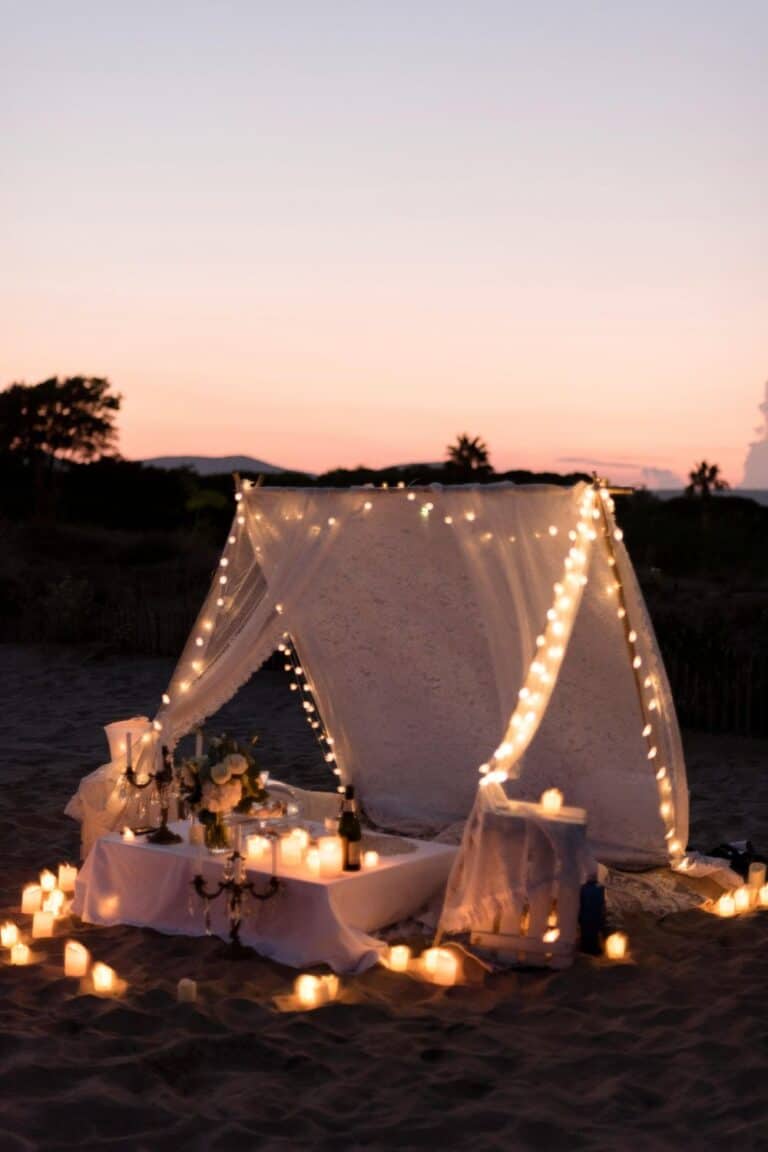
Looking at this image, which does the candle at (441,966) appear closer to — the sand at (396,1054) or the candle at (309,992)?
the sand at (396,1054)

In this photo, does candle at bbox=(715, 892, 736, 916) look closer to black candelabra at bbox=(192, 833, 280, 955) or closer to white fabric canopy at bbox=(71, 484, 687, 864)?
white fabric canopy at bbox=(71, 484, 687, 864)

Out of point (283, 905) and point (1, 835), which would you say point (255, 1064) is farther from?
point (1, 835)

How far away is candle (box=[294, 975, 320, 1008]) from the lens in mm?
4605

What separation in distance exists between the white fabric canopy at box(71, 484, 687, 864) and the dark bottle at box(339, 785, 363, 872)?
0.73m

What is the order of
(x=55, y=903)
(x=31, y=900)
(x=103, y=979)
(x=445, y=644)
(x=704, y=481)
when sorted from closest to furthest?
(x=103, y=979)
(x=55, y=903)
(x=31, y=900)
(x=445, y=644)
(x=704, y=481)

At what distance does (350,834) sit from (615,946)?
1225 millimetres

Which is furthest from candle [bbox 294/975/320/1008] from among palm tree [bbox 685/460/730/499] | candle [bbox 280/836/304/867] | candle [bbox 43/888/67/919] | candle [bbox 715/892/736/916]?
palm tree [bbox 685/460/730/499]

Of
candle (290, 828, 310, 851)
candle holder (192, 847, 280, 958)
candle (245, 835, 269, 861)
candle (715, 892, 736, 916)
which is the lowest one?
candle (715, 892, 736, 916)

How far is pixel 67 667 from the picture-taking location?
1352cm

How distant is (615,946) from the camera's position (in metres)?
5.15

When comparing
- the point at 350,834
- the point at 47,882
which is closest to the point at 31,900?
the point at 47,882

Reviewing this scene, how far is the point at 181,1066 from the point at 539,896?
1.76 metres

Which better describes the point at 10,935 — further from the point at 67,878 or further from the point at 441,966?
the point at 441,966

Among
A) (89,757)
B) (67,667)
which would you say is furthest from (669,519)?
(89,757)
